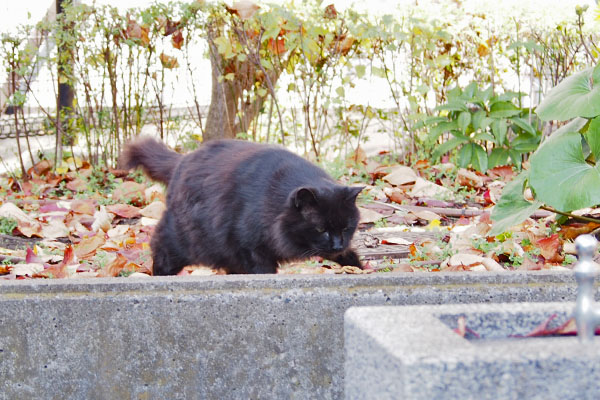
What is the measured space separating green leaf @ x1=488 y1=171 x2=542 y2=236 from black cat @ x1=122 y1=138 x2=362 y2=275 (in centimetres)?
59

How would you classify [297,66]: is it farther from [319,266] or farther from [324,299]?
[324,299]

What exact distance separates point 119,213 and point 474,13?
2.98m

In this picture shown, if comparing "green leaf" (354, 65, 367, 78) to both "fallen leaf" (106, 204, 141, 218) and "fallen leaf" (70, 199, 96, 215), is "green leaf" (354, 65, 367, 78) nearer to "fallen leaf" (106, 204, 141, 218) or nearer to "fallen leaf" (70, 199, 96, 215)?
"fallen leaf" (106, 204, 141, 218)

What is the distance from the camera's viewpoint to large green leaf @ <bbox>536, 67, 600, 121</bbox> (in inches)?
120

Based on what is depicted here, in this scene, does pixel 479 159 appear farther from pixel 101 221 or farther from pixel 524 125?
pixel 101 221

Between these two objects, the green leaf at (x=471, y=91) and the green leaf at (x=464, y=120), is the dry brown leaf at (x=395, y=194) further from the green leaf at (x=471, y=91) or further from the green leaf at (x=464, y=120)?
the green leaf at (x=471, y=91)

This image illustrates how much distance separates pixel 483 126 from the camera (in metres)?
5.33

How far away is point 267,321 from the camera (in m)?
2.47

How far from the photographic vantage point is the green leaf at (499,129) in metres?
5.29

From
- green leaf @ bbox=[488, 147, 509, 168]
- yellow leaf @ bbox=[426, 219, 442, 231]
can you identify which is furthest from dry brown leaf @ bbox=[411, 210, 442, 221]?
green leaf @ bbox=[488, 147, 509, 168]

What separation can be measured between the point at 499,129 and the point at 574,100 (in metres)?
2.21

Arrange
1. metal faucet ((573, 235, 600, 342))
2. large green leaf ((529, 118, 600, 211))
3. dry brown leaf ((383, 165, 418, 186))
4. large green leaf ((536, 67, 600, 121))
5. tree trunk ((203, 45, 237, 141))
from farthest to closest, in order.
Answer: tree trunk ((203, 45, 237, 141)), dry brown leaf ((383, 165, 418, 186)), large green leaf ((536, 67, 600, 121)), large green leaf ((529, 118, 600, 211)), metal faucet ((573, 235, 600, 342))

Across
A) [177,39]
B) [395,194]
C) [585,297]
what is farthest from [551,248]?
[177,39]

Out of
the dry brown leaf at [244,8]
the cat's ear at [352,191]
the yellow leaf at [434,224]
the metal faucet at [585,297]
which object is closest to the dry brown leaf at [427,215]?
the yellow leaf at [434,224]
